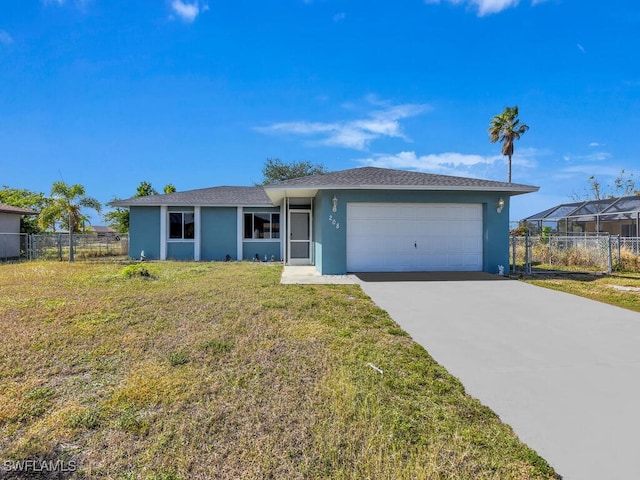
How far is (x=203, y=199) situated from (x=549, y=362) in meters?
14.4

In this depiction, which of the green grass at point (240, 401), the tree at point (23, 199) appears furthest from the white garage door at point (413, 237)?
the tree at point (23, 199)

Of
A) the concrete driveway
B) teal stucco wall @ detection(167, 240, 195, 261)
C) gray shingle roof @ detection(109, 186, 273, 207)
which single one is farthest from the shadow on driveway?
A: teal stucco wall @ detection(167, 240, 195, 261)

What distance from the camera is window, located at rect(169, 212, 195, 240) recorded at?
49.0 feet

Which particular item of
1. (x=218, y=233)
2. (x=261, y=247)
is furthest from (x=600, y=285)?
(x=218, y=233)

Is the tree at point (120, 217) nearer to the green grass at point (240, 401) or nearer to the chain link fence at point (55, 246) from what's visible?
the chain link fence at point (55, 246)

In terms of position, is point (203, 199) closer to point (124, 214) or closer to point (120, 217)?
point (124, 214)

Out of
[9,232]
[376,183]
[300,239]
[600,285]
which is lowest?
[600,285]

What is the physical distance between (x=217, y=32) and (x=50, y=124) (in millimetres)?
14083

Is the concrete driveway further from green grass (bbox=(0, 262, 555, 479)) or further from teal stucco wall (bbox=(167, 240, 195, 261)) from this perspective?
teal stucco wall (bbox=(167, 240, 195, 261))

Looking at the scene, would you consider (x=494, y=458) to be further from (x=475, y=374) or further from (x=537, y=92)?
(x=537, y=92)

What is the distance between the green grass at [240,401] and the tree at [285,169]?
2761 centimetres

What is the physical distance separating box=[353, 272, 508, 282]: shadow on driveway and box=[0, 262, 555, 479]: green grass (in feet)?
13.1

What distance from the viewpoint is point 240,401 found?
2768mm

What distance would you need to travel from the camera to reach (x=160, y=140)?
21281mm
